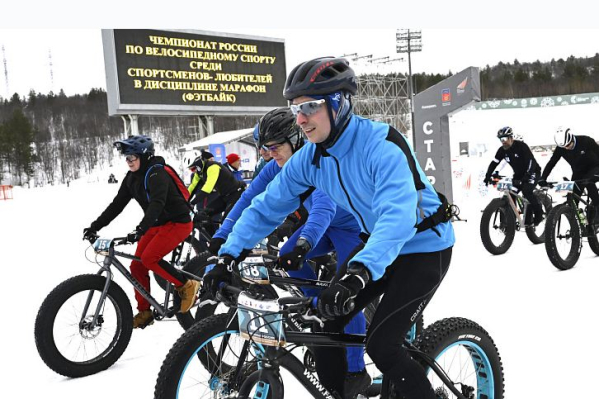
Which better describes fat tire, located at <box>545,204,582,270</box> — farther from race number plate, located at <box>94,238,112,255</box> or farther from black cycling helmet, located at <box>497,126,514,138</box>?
race number plate, located at <box>94,238,112,255</box>

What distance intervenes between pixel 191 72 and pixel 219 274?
69.3 ft

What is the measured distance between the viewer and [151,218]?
16.0ft

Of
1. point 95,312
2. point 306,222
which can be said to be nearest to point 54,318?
point 95,312

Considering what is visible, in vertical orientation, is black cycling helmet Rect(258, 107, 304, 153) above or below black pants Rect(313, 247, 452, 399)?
above

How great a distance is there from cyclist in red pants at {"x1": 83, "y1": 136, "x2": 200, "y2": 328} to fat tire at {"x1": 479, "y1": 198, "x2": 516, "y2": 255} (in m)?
5.36

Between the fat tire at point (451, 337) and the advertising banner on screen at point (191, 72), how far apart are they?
1963 centimetres

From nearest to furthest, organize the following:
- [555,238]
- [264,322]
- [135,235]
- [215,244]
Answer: [264,322]
[215,244]
[135,235]
[555,238]

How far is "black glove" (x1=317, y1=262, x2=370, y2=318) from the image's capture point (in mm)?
1954

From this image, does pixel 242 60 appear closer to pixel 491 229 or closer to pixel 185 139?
pixel 491 229

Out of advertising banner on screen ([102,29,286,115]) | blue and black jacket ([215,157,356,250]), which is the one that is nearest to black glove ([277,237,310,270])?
blue and black jacket ([215,157,356,250])

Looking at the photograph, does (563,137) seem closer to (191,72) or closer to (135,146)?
(135,146)

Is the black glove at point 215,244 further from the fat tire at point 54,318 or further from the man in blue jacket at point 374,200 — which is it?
the fat tire at point 54,318

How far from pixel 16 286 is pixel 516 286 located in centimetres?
696

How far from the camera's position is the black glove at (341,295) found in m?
1.95
